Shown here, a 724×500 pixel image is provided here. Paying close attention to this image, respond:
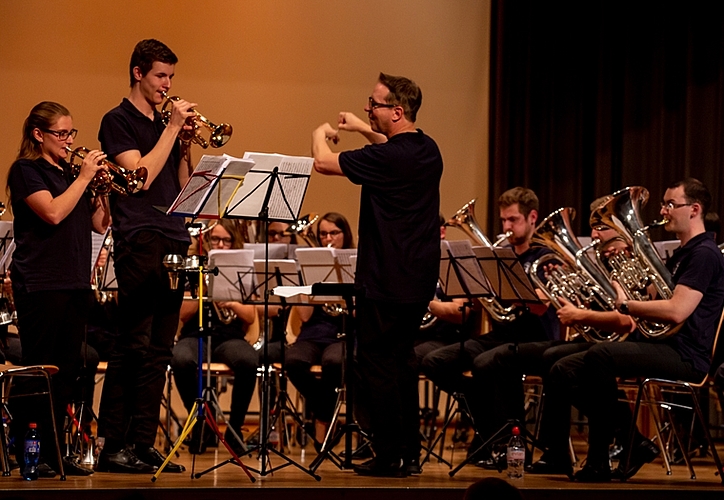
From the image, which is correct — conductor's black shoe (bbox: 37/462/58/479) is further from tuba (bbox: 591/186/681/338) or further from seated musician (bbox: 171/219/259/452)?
tuba (bbox: 591/186/681/338)

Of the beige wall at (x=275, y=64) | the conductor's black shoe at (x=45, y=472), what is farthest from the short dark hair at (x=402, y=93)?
the beige wall at (x=275, y=64)

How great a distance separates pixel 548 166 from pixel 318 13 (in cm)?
252

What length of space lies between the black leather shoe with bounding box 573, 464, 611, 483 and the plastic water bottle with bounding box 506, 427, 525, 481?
27 cm

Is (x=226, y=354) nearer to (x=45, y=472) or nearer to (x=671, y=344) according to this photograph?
(x=45, y=472)

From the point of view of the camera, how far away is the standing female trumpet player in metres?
4.57

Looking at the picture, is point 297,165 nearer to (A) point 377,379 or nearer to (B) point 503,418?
(A) point 377,379

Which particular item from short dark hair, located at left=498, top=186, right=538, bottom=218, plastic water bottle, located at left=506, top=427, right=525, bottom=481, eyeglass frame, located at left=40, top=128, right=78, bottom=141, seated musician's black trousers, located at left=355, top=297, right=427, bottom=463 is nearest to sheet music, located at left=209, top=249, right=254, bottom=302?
seated musician's black trousers, located at left=355, top=297, right=427, bottom=463

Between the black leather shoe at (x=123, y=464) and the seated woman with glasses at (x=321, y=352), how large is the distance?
182cm

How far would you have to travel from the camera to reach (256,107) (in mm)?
9062

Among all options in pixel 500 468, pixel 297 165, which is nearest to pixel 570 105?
pixel 500 468

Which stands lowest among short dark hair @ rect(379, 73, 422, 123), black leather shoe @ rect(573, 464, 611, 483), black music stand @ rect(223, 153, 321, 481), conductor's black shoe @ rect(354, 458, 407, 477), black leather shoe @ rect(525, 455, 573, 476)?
black leather shoe @ rect(525, 455, 573, 476)

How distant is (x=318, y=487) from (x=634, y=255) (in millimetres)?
2165

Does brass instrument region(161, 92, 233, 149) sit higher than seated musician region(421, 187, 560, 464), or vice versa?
brass instrument region(161, 92, 233, 149)

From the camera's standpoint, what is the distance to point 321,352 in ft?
22.6
